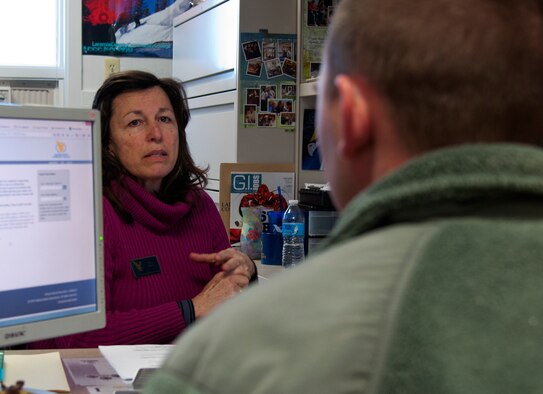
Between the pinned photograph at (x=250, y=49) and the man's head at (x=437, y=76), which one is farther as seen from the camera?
the pinned photograph at (x=250, y=49)

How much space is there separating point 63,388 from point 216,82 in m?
2.12

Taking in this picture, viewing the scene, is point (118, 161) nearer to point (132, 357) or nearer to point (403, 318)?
point (132, 357)

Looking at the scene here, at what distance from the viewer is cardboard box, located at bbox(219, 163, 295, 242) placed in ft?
9.87

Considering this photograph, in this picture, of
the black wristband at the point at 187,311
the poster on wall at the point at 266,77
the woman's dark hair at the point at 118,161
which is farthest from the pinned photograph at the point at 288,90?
the black wristband at the point at 187,311

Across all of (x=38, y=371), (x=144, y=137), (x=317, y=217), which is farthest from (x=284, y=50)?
(x=38, y=371)

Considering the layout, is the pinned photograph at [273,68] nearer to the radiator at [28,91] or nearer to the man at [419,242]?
the radiator at [28,91]

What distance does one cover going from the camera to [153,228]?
6.37 feet

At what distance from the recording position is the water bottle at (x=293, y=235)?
2.75 metres

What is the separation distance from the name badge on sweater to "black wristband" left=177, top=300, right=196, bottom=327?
0.12 metres

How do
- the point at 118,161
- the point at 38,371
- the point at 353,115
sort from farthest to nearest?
the point at 118,161
the point at 38,371
the point at 353,115

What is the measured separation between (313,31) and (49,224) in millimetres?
1950

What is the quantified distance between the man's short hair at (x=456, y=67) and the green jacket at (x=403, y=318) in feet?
0.16

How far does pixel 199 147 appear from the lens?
3.54 metres

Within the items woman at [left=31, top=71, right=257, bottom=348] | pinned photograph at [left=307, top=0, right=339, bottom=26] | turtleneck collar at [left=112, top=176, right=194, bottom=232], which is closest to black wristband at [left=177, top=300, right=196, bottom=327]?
woman at [left=31, top=71, right=257, bottom=348]
